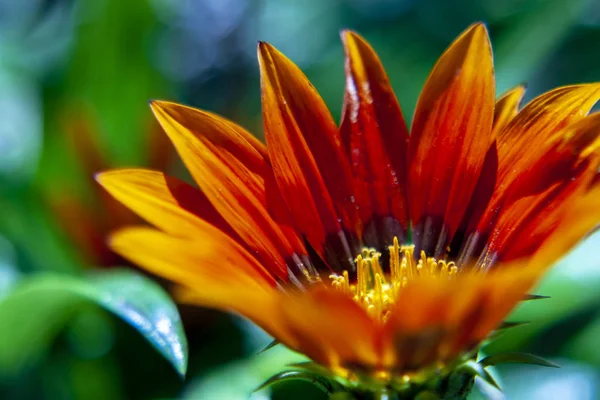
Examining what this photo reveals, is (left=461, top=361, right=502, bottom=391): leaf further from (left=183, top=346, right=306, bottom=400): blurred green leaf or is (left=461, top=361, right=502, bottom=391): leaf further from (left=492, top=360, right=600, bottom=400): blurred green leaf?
(left=492, top=360, right=600, bottom=400): blurred green leaf

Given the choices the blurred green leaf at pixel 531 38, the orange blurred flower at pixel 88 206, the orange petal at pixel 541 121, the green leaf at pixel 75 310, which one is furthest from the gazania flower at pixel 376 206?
the orange blurred flower at pixel 88 206

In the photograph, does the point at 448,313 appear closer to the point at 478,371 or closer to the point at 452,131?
the point at 478,371

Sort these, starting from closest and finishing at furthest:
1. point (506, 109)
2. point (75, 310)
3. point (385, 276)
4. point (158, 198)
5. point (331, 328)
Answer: point (331, 328), point (158, 198), point (506, 109), point (385, 276), point (75, 310)

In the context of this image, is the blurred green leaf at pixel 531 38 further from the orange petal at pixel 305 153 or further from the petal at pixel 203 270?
the petal at pixel 203 270

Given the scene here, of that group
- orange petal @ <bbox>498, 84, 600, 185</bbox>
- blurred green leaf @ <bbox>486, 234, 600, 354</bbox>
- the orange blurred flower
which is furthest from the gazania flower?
the orange blurred flower

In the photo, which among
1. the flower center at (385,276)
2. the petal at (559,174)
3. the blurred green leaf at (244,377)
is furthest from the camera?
the blurred green leaf at (244,377)

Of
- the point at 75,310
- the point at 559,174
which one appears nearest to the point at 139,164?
the point at 75,310
